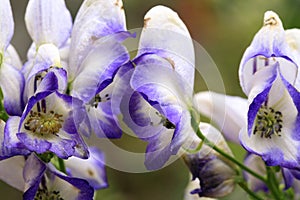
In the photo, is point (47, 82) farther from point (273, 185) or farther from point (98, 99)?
point (273, 185)

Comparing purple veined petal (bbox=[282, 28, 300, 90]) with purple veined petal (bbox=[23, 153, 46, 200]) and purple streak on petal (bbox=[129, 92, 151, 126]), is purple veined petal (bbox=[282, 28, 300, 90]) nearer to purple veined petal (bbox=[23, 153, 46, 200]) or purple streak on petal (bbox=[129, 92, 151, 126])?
purple streak on petal (bbox=[129, 92, 151, 126])

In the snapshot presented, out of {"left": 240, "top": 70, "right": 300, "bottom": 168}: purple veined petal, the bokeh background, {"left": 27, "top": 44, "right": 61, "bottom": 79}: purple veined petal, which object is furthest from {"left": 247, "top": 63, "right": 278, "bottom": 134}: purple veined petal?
the bokeh background

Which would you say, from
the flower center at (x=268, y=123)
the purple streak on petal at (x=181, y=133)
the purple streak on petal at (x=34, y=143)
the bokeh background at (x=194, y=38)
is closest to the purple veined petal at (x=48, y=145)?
the purple streak on petal at (x=34, y=143)

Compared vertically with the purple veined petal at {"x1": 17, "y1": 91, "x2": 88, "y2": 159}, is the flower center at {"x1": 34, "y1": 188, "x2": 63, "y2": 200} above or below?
below

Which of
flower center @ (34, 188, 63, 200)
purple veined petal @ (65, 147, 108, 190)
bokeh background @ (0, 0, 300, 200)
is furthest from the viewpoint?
bokeh background @ (0, 0, 300, 200)

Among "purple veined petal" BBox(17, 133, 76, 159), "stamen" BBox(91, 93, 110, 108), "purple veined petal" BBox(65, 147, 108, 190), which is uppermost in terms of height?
"stamen" BBox(91, 93, 110, 108)

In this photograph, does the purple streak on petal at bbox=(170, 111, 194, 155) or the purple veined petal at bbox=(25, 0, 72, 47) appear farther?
the purple veined petal at bbox=(25, 0, 72, 47)

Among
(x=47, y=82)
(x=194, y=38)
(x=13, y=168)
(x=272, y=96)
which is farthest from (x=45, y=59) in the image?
(x=194, y=38)

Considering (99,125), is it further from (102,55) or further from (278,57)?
(278,57)
